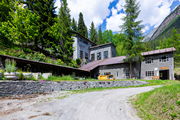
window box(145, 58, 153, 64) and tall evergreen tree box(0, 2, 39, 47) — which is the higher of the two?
tall evergreen tree box(0, 2, 39, 47)

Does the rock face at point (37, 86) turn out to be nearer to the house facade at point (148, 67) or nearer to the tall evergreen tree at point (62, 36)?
the tall evergreen tree at point (62, 36)

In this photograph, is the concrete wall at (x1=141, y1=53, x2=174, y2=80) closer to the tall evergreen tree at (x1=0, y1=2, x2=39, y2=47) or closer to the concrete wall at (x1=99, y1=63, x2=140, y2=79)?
the concrete wall at (x1=99, y1=63, x2=140, y2=79)

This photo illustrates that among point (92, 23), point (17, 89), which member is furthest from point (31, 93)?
point (92, 23)

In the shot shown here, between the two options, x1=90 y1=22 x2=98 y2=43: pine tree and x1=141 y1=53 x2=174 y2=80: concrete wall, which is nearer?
x1=141 y1=53 x2=174 y2=80: concrete wall

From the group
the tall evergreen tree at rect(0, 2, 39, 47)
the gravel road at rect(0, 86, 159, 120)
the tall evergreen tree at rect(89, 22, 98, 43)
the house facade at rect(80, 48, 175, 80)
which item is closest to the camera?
the gravel road at rect(0, 86, 159, 120)

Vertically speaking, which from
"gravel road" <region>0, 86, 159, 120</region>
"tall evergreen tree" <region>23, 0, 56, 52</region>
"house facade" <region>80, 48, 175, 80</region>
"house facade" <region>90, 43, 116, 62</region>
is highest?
"tall evergreen tree" <region>23, 0, 56, 52</region>

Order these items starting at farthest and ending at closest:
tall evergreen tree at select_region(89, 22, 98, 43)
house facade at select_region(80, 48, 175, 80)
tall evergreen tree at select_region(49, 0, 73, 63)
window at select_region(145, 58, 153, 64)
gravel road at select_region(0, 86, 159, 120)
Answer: tall evergreen tree at select_region(89, 22, 98, 43), window at select_region(145, 58, 153, 64), tall evergreen tree at select_region(49, 0, 73, 63), house facade at select_region(80, 48, 175, 80), gravel road at select_region(0, 86, 159, 120)

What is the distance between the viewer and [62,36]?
72.0 feet

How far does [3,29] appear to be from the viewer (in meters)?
17.4

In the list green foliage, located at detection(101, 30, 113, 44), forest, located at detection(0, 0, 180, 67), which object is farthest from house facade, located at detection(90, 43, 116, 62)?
green foliage, located at detection(101, 30, 113, 44)

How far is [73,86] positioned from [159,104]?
334 inches

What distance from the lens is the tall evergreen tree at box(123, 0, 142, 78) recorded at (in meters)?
22.6

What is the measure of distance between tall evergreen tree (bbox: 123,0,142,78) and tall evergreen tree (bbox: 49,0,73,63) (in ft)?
42.0

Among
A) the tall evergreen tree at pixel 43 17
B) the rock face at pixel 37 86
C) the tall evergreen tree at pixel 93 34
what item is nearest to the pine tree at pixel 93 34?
the tall evergreen tree at pixel 93 34
